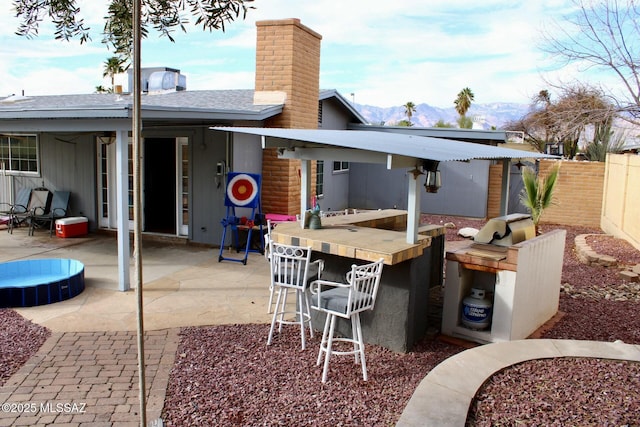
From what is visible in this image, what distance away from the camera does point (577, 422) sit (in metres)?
3.05

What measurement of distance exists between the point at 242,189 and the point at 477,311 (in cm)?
468

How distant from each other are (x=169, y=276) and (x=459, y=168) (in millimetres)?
9392

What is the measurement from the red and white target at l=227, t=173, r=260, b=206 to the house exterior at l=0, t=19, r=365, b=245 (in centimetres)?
57

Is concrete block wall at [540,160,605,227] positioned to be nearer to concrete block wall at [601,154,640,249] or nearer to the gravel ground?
concrete block wall at [601,154,640,249]

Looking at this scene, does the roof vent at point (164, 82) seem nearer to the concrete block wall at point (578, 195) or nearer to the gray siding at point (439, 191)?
the gray siding at point (439, 191)

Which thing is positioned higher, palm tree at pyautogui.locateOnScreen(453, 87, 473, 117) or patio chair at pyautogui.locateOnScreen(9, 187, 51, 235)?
palm tree at pyautogui.locateOnScreen(453, 87, 473, 117)

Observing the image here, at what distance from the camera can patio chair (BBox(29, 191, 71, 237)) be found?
10.4 meters

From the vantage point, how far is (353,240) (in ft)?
16.1

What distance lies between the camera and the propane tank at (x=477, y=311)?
5.19 m

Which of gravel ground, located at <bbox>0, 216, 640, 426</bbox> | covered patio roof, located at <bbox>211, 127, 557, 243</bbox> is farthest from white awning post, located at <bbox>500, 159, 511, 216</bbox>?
gravel ground, located at <bbox>0, 216, 640, 426</bbox>

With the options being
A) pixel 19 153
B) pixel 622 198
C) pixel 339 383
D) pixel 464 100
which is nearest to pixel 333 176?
pixel 622 198

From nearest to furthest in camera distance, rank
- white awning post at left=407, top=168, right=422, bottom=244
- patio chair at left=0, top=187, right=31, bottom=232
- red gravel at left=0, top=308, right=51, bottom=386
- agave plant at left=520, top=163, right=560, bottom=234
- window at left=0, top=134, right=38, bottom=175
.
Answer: red gravel at left=0, top=308, right=51, bottom=386 < white awning post at left=407, top=168, right=422, bottom=244 < agave plant at left=520, top=163, right=560, bottom=234 < patio chair at left=0, top=187, right=31, bottom=232 < window at left=0, top=134, right=38, bottom=175

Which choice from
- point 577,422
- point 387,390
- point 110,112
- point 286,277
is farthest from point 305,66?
point 577,422

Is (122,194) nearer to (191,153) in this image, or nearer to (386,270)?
(191,153)
